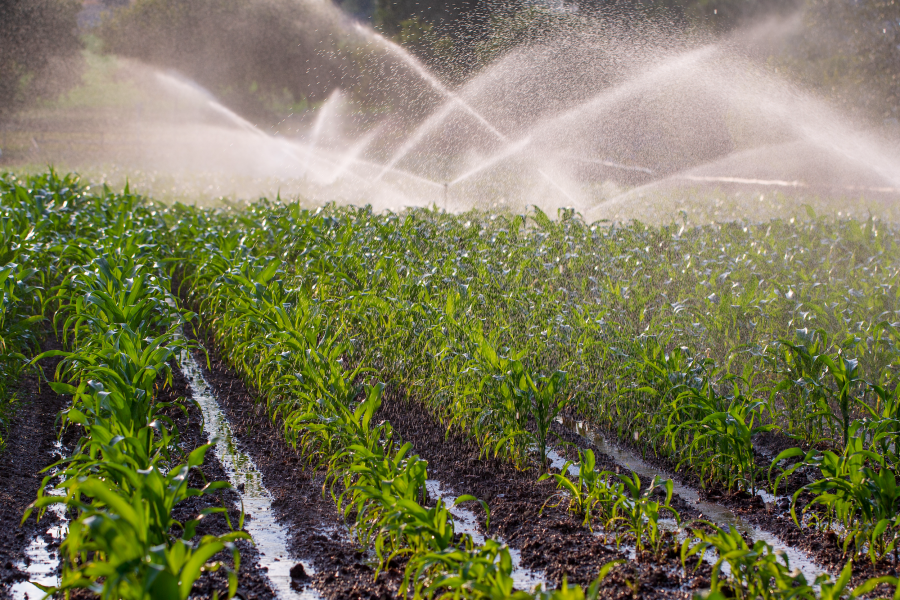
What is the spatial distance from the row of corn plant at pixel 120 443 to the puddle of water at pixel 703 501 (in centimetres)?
162

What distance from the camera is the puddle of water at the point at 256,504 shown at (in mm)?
2475

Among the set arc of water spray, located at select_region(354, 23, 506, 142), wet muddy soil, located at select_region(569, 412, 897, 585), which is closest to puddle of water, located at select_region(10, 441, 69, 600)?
wet muddy soil, located at select_region(569, 412, 897, 585)

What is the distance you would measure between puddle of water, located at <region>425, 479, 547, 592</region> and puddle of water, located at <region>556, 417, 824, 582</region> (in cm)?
62

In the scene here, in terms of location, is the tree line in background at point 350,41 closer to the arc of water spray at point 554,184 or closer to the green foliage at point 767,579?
the arc of water spray at point 554,184

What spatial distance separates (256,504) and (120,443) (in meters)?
0.77

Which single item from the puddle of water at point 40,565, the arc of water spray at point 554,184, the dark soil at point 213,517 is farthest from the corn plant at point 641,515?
the arc of water spray at point 554,184

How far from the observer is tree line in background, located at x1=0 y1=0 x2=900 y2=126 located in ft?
46.6

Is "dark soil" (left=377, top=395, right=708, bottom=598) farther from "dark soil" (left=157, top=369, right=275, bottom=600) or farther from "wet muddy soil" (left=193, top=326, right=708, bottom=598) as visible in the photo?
"dark soil" (left=157, top=369, right=275, bottom=600)

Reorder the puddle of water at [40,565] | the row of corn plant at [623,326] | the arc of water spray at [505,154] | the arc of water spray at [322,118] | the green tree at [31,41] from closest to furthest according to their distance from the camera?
the puddle of water at [40,565], the row of corn plant at [623,326], the arc of water spray at [505,154], the arc of water spray at [322,118], the green tree at [31,41]

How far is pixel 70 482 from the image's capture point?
2.11 m

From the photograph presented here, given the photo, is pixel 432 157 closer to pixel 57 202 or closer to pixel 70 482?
pixel 57 202

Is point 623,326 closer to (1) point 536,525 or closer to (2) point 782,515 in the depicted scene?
(2) point 782,515

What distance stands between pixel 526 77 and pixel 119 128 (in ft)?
92.5

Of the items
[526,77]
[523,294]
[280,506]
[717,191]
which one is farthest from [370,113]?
[280,506]
